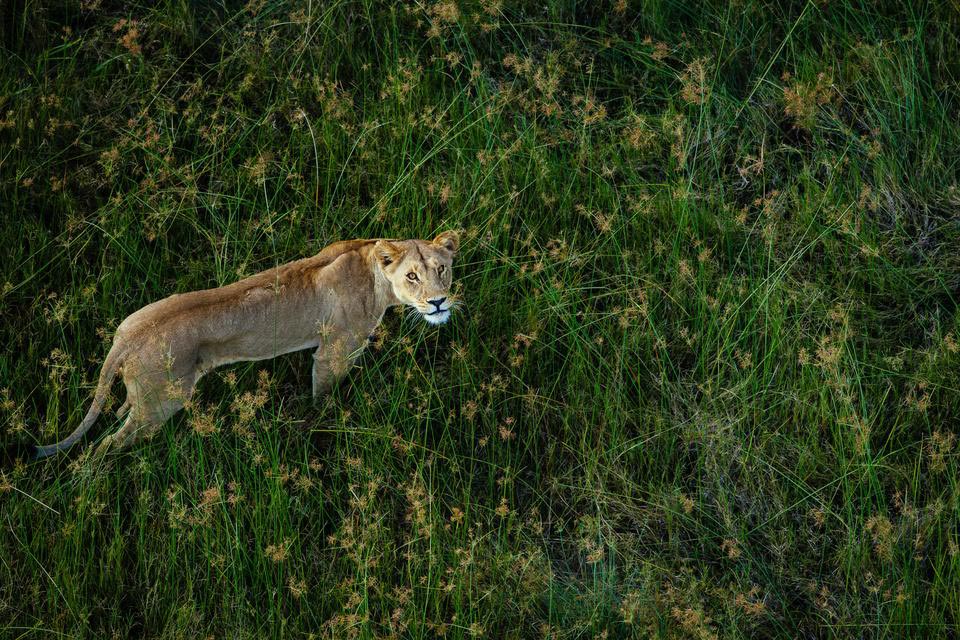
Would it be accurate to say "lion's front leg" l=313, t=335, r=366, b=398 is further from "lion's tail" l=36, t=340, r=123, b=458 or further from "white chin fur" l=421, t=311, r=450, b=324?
"lion's tail" l=36, t=340, r=123, b=458

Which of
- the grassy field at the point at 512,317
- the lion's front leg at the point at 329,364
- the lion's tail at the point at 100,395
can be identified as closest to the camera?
the grassy field at the point at 512,317

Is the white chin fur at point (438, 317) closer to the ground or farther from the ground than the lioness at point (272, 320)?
closer to the ground

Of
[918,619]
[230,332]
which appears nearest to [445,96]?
[230,332]

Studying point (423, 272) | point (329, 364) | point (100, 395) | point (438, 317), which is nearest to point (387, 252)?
point (423, 272)

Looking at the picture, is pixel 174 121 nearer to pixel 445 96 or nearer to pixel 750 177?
pixel 445 96

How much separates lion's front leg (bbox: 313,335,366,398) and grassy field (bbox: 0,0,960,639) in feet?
0.32

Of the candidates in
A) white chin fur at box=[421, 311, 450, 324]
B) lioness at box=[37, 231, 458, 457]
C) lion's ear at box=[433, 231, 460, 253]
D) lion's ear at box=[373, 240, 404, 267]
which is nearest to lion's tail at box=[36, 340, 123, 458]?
lioness at box=[37, 231, 458, 457]

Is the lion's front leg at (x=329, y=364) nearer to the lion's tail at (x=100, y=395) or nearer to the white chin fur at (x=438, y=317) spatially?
the white chin fur at (x=438, y=317)

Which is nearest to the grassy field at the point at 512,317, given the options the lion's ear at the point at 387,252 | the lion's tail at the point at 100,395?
the lion's tail at the point at 100,395

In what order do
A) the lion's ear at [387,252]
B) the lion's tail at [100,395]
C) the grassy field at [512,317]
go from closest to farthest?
the grassy field at [512,317]
the lion's tail at [100,395]
the lion's ear at [387,252]

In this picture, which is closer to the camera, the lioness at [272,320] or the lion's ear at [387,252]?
the lioness at [272,320]

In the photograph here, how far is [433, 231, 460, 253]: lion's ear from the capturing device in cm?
540

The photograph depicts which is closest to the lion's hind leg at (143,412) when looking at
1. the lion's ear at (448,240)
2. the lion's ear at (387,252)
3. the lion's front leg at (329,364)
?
the lion's front leg at (329,364)

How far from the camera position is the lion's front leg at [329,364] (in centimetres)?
519
